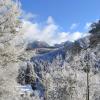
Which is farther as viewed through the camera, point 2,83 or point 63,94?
point 63,94

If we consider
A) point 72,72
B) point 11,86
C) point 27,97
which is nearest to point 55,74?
point 72,72

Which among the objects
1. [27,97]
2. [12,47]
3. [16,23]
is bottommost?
[27,97]

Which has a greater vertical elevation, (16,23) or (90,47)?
(16,23)

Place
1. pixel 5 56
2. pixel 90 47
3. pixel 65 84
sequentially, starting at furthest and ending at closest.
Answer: pixel 65 84 → pixel 5 56 → pixel 90 47

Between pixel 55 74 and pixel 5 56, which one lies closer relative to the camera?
pixel 5 56

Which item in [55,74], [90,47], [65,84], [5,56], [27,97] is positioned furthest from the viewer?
[27,97]

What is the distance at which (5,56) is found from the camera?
1858 centimetres

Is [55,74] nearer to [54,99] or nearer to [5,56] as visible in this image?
[54,99]

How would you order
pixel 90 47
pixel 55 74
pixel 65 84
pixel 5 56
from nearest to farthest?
1. pixel 90 47
2. pixel 5 56
3. pixel 65 84
4. pixel 55 74

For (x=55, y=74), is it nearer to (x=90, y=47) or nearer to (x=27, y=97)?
(x=27, y=97)

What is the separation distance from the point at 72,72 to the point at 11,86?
21.4 meters

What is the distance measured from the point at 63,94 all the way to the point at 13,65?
22.7m

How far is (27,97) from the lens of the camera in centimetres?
6216

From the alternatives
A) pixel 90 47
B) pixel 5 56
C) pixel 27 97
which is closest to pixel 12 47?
pixel 5 56
